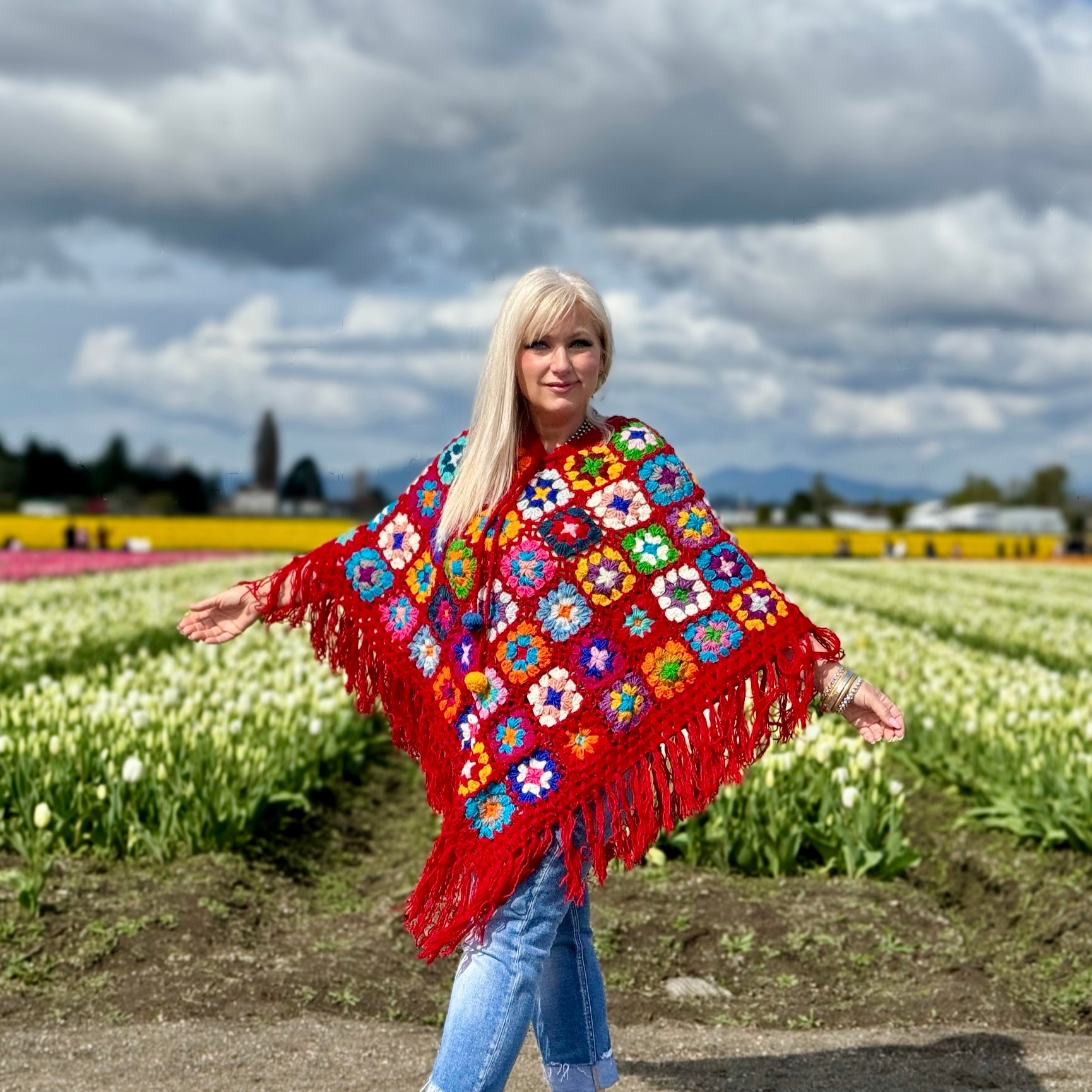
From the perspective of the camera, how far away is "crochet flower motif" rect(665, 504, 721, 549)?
3402mm

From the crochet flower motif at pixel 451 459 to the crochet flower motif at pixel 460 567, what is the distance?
189mm

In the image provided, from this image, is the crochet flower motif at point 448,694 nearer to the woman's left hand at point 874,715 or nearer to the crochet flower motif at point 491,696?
the crochet flower motif at point 491,696

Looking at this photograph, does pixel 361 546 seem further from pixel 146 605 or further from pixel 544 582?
pixel 146 605

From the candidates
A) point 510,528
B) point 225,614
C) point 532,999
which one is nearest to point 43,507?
point 225,614

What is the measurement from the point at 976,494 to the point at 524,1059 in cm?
12007

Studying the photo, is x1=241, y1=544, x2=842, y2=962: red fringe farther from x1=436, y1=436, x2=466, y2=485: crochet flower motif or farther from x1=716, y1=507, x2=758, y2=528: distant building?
x1=716, y1=507, x2=758, y2=528: distant building

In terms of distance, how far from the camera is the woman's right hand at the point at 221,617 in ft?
12.4

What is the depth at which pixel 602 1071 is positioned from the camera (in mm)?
3500

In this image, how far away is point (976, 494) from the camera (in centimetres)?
11838

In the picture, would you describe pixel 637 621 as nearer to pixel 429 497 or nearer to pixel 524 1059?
pixel 429 497

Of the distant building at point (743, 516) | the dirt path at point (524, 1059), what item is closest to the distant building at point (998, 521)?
the distant building at point (743, 516)

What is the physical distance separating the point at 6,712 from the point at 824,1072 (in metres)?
4.90

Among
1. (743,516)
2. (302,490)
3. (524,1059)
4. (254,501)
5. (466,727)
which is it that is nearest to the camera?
(466,727)

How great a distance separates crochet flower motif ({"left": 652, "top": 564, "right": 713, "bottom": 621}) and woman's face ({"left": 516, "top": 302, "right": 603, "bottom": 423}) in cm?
48
